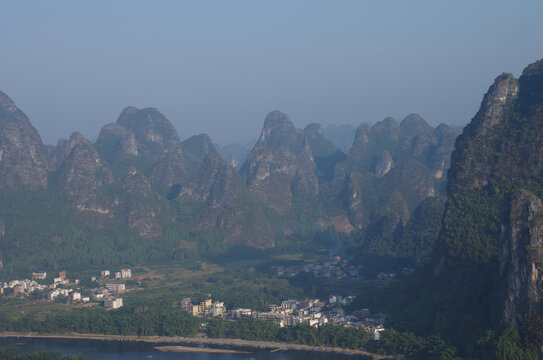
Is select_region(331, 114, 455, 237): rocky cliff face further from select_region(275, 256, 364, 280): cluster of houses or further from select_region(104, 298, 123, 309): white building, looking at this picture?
select_region(104, 298, 123, 309): white building

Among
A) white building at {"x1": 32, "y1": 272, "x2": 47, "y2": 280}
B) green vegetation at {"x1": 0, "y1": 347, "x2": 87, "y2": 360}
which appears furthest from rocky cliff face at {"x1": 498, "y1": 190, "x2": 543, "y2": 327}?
white building at {"x1": 32, "y1": 272, "x2": 47, "y2": 280}

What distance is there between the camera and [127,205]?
315ft

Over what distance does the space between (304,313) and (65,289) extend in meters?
24.4

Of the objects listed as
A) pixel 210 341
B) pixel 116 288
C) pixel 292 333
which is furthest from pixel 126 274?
pixel 292 333

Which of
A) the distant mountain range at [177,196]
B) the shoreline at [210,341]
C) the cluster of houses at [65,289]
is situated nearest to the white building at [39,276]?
the cluster of houses at [65,289]

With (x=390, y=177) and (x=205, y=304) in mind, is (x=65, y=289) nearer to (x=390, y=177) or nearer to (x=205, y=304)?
(x=205, y=304)

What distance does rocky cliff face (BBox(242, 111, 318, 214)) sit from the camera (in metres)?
110

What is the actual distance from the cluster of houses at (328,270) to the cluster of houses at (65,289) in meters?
15.9

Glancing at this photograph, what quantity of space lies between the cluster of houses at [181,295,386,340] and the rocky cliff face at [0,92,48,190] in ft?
120

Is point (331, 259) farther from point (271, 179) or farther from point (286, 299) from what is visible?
point (271, 179)

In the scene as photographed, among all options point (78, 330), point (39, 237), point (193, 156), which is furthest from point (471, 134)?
point (193, 156)

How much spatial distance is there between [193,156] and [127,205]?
38.4 m

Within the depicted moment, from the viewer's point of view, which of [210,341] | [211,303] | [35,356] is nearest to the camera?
[35,356]

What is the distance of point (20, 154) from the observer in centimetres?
9456
